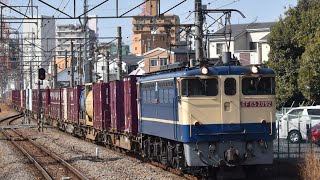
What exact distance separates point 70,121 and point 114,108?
12.6m

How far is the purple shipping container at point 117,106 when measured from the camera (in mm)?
Answer: 23214

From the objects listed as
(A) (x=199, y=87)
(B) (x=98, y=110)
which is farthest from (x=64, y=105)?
(A) (x=199, y=87)

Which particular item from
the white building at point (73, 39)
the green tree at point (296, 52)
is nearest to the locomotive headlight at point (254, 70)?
the green tree at point (296, 52)

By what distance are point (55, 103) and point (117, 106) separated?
→ 2046 centimetres

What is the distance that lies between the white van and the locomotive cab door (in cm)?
810

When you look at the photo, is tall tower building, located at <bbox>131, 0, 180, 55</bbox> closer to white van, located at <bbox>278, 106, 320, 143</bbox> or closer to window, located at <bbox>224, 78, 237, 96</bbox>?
window, located at <bbox>224, 78, 237, 96</bbox>

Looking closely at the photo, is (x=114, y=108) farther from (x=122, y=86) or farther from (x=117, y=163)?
(x=117, y=163)

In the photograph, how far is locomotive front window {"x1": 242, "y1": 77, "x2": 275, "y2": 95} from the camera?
1424 cm

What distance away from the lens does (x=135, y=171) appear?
57.6 ft

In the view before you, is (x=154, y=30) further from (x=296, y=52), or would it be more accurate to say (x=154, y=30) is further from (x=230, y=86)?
(x=230, y=86)

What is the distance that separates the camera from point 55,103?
141 ft

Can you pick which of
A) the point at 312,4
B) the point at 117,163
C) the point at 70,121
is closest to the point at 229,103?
the point at 117,163

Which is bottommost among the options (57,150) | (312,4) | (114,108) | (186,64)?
(57,150)

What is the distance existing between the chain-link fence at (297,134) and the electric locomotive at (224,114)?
1.44m
